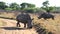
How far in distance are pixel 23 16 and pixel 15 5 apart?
102508 mm

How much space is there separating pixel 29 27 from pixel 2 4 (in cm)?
9681

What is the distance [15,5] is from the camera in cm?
12581

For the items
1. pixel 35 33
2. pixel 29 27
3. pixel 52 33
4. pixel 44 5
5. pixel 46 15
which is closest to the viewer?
pixel 52 33

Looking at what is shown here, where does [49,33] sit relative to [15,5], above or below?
above

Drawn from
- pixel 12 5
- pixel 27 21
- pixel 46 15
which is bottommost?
pixel 12 5

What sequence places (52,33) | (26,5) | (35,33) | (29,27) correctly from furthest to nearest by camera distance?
(26,5) → (29,27) → (35,33) → (52,33)

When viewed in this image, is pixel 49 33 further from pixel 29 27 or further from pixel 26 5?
pixel 26 5

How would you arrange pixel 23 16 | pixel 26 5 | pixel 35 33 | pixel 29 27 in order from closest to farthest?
pixel 35 33 < pixel 29 27 < pixel 23 16 < pixel 26 5

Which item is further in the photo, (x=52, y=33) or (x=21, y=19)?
(x=21, y=19)

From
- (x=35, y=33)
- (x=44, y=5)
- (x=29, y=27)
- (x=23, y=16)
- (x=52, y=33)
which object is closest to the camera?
(x=52, y=33)

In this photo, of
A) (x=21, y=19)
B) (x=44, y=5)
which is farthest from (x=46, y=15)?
(x=44, y=5)

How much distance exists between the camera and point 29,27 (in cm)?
2227

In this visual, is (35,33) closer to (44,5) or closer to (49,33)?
(49,33)

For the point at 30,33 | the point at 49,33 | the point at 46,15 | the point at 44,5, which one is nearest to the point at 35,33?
the point at 30,33
